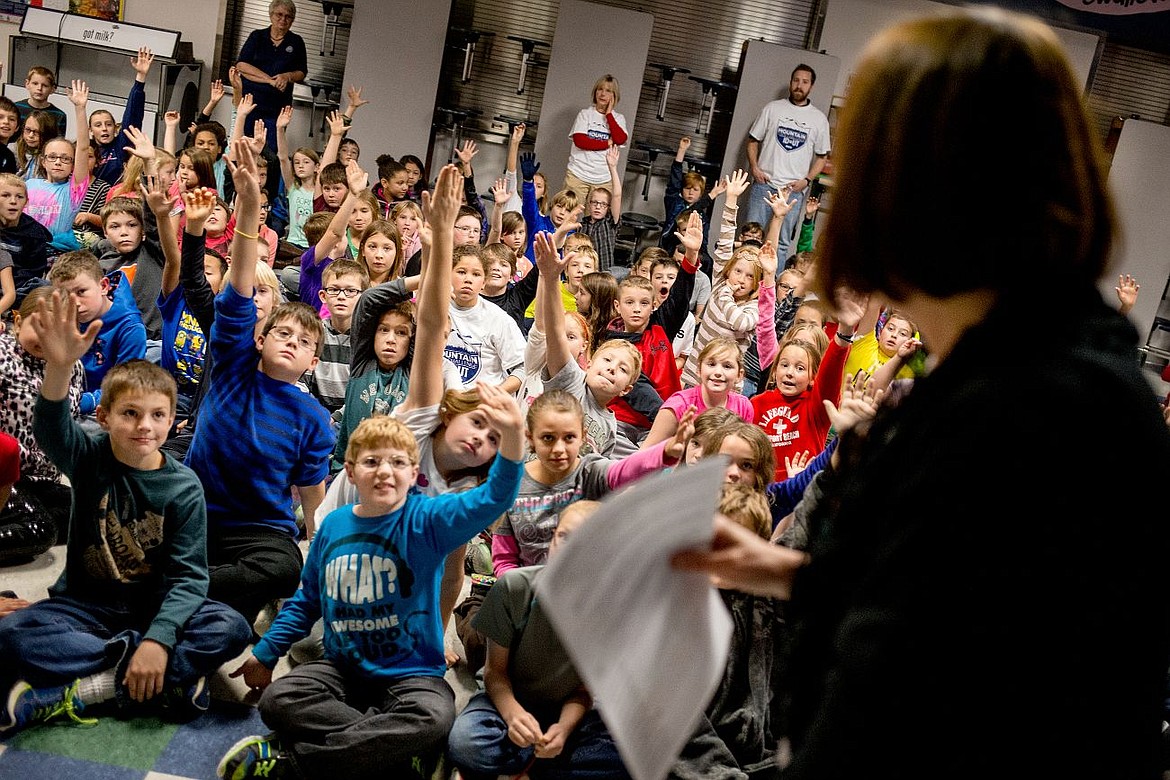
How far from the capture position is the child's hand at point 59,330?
2.16 m

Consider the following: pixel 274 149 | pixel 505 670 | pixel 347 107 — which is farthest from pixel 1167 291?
pixel 505 670

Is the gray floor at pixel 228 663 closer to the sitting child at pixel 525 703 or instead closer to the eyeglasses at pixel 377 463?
the sitting child at pixel 525 703

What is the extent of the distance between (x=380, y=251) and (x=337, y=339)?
0.67 meters

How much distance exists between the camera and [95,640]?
2373 millimetres

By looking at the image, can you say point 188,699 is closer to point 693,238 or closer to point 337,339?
point 337,339

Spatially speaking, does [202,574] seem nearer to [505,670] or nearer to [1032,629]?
[505,670]

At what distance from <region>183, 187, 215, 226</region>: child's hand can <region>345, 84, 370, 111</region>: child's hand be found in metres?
5.35

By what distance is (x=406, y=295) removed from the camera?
3.38m

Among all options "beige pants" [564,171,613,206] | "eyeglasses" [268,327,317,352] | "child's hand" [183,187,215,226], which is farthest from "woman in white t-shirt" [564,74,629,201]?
"eyeglasses" [268,327,317,352]

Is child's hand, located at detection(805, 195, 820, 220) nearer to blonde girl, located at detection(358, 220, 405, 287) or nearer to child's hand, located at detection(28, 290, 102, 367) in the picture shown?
blonde girl, located at detection(358, 220, 405, 287)

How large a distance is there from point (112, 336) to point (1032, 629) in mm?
3627

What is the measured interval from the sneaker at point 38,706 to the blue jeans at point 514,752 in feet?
2.81

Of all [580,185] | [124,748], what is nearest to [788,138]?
[580,185]

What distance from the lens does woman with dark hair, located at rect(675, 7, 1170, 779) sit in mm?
678
